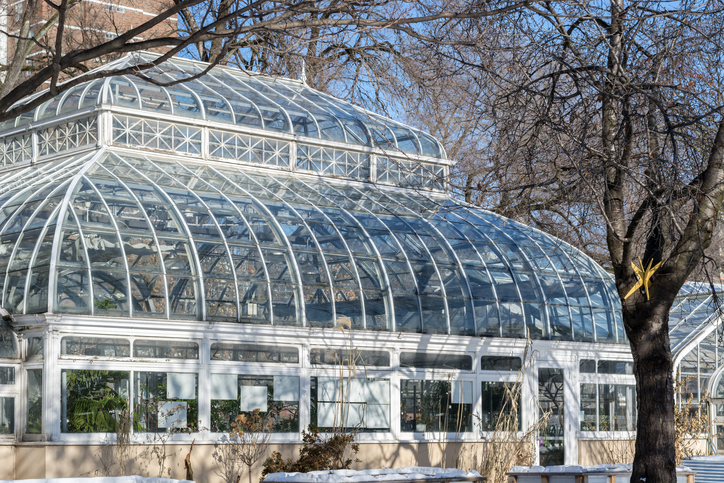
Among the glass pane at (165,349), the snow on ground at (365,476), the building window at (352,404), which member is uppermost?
the glass pane at (165,349)

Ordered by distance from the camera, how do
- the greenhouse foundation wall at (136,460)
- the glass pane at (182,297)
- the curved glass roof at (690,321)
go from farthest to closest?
the curved glass roof at (690,321) < the glass pane at (182,297) < the greenhouse foundation wall at (136,460)

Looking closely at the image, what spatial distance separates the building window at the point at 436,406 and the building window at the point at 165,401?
345 cm

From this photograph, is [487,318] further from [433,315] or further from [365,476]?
[365,476]

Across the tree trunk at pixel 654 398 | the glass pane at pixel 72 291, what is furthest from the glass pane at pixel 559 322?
the glass pane at pixel 72 291

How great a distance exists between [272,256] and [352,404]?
2.55m

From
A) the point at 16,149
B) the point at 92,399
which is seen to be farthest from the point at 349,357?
the point at 16,149

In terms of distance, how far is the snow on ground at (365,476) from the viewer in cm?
912

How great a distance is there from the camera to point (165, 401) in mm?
12336

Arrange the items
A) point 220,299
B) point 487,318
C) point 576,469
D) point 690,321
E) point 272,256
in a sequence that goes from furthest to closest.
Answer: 1. point 690,321
2. point 487,318
3. point 272,256
4. point 220,299
5. point 576,469

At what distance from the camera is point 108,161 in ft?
47.1

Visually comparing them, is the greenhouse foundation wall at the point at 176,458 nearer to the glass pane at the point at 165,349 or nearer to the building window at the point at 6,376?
the building window at the point at 6,376

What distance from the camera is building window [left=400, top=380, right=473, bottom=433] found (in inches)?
565

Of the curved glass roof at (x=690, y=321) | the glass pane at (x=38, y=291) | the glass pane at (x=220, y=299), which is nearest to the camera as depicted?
the glass pane at (x=38, y=291)

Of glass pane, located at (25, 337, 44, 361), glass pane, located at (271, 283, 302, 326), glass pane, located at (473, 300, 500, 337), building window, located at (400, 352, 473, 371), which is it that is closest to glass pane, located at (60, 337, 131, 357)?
glass pane, located at (25, 337, 44, 361)
